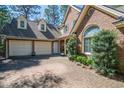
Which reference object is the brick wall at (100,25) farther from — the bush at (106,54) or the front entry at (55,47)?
the front entry at (55,47)

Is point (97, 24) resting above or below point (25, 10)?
below

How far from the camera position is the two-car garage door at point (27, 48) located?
64.1 feet

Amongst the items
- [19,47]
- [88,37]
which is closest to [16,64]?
[88,37]

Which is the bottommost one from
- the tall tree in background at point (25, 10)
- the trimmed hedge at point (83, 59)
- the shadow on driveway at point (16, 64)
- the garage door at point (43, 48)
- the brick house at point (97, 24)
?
the shadow on driveway at point (16, 64)

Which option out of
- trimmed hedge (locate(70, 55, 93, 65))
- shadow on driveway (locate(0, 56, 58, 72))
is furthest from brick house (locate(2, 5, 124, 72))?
shadow on driveway (locate(0, 56, 58, 72))

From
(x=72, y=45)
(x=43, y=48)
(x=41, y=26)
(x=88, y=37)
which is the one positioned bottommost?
(x=43, y=48)

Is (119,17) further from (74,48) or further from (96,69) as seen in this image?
(74,48)

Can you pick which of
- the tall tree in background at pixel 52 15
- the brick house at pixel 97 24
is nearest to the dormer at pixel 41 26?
the brick house at pixel 97 24

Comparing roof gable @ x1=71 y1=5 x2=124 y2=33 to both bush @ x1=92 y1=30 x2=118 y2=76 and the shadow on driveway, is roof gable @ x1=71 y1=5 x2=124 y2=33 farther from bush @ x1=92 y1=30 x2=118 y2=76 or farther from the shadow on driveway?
the shadow on driveway

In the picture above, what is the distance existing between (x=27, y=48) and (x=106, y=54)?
44.7 ft

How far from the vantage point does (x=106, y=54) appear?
31.0ft

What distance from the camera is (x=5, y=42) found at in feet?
62.1

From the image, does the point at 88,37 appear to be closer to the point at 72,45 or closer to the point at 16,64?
the point at 72,45
